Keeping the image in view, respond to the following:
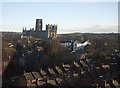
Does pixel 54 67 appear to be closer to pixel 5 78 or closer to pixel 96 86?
pixel 5 78

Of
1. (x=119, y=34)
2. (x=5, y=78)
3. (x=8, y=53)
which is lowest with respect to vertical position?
(x=5, y=78)

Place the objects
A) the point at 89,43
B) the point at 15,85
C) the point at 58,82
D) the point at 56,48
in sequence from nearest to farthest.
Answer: the point at 15,85, the point at 58,82, the point at 56,48, the point at 89,43

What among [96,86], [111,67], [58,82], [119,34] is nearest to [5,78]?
[58,82]

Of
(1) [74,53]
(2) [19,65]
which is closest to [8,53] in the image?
(2) [19,65]

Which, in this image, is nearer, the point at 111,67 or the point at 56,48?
the point at 111,67

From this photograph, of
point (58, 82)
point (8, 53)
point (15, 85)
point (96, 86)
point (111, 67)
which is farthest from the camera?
point (8, 53)

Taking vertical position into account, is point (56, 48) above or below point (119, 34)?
below

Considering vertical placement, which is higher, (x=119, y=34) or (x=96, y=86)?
(x=119, y=34)

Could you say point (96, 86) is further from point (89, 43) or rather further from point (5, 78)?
Answer: point (89, 43)

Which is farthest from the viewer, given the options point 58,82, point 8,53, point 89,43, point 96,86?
point 89,43
